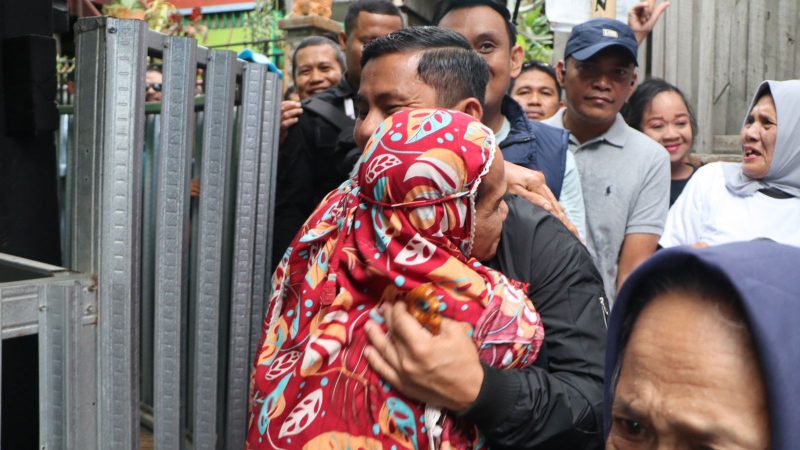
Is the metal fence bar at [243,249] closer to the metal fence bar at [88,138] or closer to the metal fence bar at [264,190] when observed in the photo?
the metal fence bar at [264,190]

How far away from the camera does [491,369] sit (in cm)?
186

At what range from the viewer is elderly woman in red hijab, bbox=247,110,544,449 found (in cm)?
180

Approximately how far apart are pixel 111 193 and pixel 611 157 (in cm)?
253

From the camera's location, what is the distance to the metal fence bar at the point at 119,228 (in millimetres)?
1978

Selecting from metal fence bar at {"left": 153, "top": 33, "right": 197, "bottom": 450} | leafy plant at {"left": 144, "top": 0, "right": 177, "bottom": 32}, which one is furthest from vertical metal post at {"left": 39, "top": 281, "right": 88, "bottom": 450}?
leafy plant at {"left": 144, "top": 0, "right": 177, "bottom": 32}

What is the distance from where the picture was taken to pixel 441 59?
7.75ft

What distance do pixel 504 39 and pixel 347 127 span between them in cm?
79

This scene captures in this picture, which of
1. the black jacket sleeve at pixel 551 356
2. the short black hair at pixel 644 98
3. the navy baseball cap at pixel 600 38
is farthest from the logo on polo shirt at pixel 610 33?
the black jacket sleeve at pixel 551 356

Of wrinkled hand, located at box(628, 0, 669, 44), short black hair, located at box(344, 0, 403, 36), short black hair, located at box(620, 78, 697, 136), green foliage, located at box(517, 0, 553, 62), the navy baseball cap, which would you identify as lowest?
short black hair, located at box(620, 78, 697, 136)

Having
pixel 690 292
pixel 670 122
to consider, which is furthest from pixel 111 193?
pixel 670 122

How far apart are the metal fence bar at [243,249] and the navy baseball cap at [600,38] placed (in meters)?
1.99

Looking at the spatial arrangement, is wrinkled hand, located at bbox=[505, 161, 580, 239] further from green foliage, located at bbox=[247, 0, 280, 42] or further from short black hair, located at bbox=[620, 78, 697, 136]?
green foliage, located at bbox=[247, 0, 280, 42]

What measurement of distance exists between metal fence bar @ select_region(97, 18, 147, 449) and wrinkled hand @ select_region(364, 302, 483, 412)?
0.60 m

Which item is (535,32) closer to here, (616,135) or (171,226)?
(616,135)
